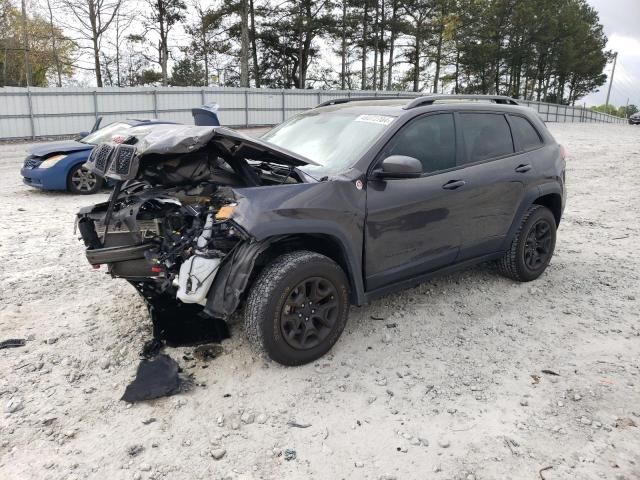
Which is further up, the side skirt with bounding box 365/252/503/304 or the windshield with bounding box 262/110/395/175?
the windshield with bounding box 262/110/395/175

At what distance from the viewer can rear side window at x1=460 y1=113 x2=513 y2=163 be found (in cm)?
434

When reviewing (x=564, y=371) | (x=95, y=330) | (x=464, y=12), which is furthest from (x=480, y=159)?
(x=464, y=12)

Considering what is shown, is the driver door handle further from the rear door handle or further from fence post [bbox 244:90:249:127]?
fence post [bbox 244:90:249:127]

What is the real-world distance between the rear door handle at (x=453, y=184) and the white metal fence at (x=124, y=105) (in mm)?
18593

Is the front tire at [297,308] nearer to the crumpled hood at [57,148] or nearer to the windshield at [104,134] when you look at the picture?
the windshield at [104,134]

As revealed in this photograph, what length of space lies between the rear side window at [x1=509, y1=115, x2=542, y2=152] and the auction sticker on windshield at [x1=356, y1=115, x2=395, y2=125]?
1.53m

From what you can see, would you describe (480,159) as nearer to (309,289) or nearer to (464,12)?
(309,289)

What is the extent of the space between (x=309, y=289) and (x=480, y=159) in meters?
2.04

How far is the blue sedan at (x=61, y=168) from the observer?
29.2 ft

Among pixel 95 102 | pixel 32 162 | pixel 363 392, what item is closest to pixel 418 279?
pixel 363 392

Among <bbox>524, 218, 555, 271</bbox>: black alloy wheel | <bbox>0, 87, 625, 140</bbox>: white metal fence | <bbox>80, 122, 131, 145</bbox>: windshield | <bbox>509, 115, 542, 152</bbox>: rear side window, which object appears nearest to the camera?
<bbox>509, 115, 542, 152</bbox>: rear side window

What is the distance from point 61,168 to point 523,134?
25.1ft

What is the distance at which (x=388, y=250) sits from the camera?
3.75 metres

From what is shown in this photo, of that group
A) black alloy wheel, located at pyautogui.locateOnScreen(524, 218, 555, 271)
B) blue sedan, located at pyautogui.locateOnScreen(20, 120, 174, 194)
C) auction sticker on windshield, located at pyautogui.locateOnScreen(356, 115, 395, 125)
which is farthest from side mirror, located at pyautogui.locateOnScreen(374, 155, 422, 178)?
blue sedan, located at pyautogui.locateOnScreen(20, 120, 174, 194)
